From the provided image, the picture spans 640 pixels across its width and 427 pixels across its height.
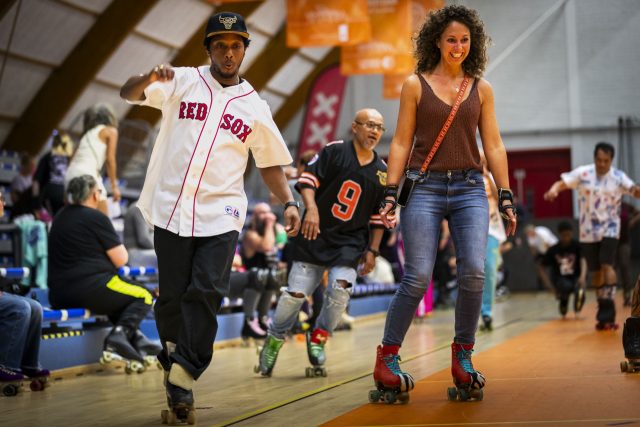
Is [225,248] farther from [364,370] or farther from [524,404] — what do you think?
[364,370]

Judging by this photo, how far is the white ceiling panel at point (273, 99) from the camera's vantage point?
2717 centimetres

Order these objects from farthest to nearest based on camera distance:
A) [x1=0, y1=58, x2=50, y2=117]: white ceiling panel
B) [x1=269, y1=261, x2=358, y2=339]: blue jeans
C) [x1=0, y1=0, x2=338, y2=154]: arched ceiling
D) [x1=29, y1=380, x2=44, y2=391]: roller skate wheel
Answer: [x1=0, y1=58, x2=50, y2=117]: white ceiling panel < [x1=0, y1=0, x2=338, y2=154]: arched ceiling < [x1=269, y1=261, x2=358, y2=339]: blue jeans < [x1=29, y1=380, x2=44, y2=391]: roller skate wheel

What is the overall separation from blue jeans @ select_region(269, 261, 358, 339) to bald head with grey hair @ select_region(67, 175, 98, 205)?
1709 mm

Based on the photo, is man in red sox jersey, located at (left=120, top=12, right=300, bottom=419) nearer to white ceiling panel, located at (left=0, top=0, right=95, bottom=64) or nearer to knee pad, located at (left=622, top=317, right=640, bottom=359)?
knee pad, located at (left=622, top=317, right=640, bottom=359)

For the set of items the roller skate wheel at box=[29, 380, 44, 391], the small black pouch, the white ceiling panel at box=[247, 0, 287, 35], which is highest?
the white ceiling panel at box=[247, 0, 287, 35]

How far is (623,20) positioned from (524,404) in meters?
21.5

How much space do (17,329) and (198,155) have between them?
2233 mm

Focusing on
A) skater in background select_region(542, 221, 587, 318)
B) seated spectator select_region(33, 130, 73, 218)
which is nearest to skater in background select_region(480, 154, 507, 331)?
skater in background select_region(542, 221, 587, 318)

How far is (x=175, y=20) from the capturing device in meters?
21.2

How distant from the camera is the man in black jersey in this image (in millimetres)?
6293

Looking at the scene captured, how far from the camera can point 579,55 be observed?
84.4 feet

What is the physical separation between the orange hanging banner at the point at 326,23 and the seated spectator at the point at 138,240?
22.3 ft

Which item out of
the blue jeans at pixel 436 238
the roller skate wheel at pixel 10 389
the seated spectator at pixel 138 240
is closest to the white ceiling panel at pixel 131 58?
the seated spectator at pixel 138 240

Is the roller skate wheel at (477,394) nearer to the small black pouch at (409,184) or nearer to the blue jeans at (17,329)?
the small black pouch at (409,184)
